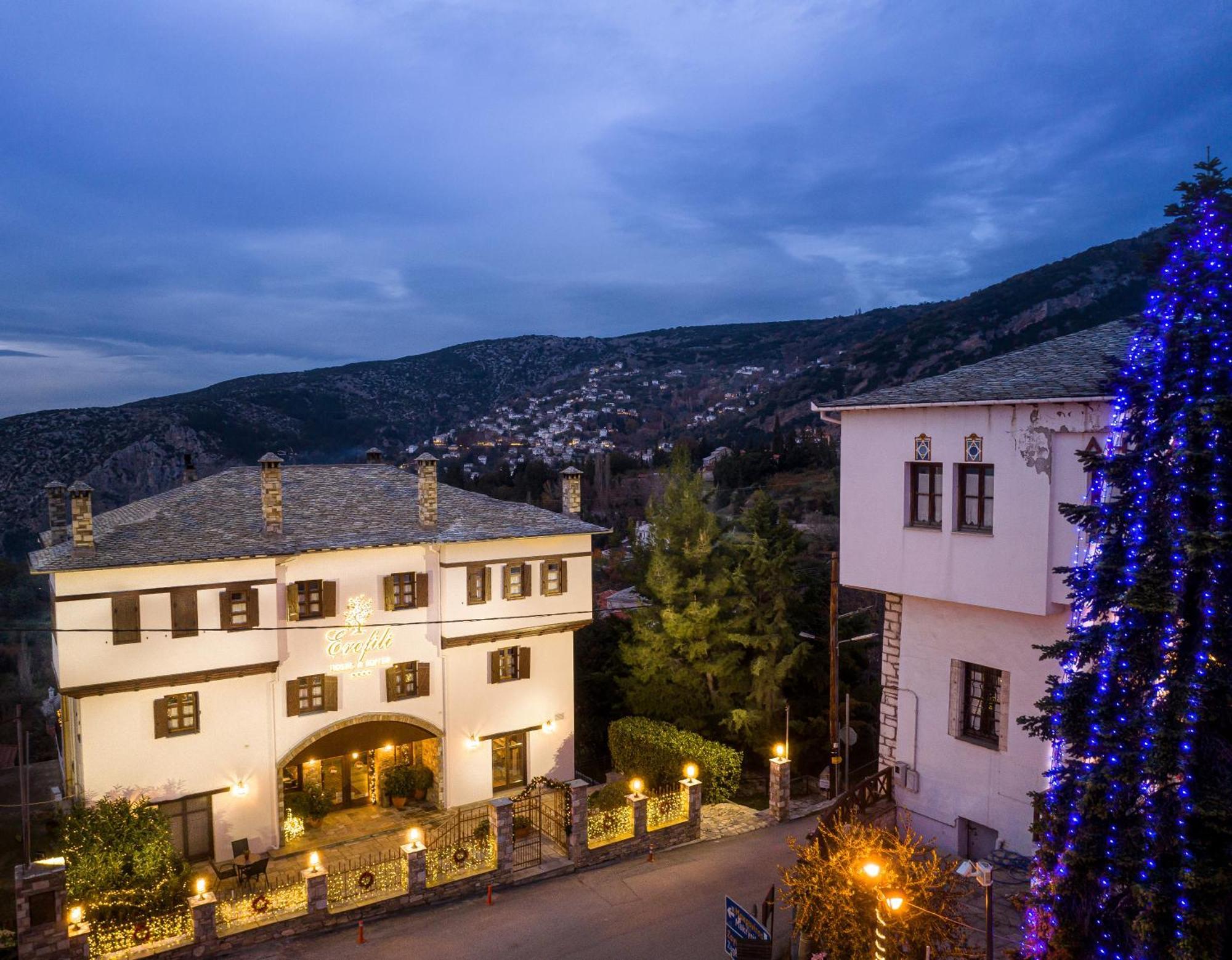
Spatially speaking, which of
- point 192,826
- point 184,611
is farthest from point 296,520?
point 192,826

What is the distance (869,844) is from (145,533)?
19.1 m

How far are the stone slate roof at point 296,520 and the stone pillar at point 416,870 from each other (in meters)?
8.50

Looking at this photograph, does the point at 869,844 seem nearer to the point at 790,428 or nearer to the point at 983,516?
the point at 983,516

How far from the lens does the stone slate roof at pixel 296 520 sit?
21.2 m

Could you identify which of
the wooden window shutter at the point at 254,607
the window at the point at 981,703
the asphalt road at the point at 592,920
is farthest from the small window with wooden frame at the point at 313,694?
the window at the point at 981,703

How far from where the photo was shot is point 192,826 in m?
21.8

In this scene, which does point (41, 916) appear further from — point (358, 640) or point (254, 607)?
point (358, 640)

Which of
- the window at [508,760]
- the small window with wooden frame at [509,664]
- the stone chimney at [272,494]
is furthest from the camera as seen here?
the window at [508,760]

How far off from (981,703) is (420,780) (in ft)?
54.9

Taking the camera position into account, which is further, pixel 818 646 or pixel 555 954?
pixel 818 646

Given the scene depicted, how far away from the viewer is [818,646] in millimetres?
28516

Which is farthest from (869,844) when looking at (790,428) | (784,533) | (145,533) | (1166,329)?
(790,428)

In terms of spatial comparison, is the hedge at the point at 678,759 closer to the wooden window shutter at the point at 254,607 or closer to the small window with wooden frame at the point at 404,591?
the small window with wooden frame at the point at 404,591

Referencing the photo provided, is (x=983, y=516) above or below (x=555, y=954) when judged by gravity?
above
